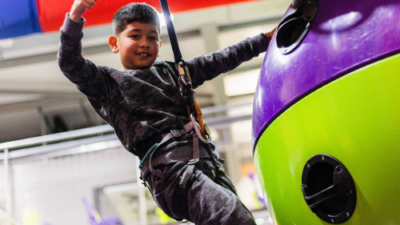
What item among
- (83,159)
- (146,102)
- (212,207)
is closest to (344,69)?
(212,207)

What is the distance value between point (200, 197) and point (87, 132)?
7.71 ft

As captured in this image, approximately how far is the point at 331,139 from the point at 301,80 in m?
0.11

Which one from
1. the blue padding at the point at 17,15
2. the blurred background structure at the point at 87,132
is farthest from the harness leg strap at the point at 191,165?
the blurred background structure at the point at 87,132

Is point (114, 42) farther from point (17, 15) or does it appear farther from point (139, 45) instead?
point (17, 15)

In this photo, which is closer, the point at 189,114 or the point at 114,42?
the point at 189,114

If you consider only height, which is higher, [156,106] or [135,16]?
[135,16]

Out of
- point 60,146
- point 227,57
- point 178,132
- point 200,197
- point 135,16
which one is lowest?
point 60,146

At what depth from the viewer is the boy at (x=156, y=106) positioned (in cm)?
90

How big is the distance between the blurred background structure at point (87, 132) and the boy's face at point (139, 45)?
31.7 inches

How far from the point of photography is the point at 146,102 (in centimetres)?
102

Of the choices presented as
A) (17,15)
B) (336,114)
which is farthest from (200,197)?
(17,15)

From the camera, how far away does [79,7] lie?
3.02 feet

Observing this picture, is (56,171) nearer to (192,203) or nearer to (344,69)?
(192,203)

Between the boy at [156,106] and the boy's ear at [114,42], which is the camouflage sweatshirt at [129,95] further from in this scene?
the boy's ear at [114,42]
